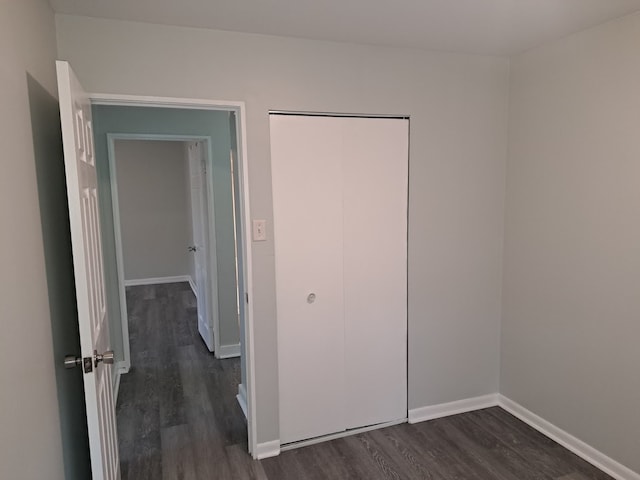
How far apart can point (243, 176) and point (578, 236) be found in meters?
1.87

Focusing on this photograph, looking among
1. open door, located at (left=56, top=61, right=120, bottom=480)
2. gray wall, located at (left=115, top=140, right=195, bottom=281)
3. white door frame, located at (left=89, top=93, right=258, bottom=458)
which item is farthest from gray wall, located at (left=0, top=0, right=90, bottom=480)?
gray wall, located at (left=115, top=140, right=195, bottom=281)

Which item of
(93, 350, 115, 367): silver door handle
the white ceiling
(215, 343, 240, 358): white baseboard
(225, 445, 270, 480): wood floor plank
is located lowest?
(225, 445, 270, 480): wood floor plank

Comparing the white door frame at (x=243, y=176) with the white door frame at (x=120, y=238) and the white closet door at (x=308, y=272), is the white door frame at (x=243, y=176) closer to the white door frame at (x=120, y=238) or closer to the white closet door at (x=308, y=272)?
the white closet door at (x=308, y=272)

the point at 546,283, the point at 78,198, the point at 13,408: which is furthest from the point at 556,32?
the point at 13,408

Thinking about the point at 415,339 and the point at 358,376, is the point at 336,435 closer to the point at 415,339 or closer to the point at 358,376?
the point at 358,376

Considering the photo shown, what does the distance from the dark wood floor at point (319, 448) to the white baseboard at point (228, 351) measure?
0.56 meters

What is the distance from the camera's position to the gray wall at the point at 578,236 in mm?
2256

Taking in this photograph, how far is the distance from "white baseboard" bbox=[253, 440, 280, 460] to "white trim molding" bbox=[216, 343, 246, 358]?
1.65 metres

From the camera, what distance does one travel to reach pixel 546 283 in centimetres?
273

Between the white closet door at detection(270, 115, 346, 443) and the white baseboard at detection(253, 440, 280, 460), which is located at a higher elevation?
the white closet door at detection(270, 115, 346, 443)

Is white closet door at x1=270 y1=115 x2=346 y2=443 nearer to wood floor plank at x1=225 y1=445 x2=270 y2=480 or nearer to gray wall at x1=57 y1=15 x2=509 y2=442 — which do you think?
gray wall at x1=57 y1=15 x2=509 y2=442

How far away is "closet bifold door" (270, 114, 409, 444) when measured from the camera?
8.41 ft

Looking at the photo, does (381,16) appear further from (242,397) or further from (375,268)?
(242,397)

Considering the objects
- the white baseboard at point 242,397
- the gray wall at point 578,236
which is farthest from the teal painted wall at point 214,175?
the gray wall at point 578,236
